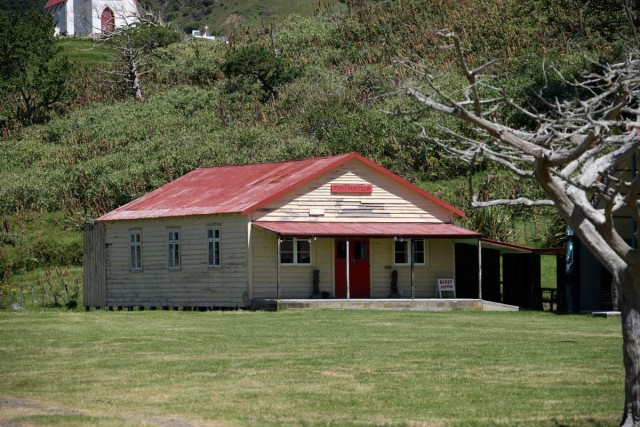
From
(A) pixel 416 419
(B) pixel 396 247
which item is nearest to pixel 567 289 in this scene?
(B) pixel 396 247

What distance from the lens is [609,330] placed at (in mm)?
26562

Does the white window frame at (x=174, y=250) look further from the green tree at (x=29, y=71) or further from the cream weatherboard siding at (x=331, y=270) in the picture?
the green tree at (x=29, y=71)

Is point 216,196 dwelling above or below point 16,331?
above

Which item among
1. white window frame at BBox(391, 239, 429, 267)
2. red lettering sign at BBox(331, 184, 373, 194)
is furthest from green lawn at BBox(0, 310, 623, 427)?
white window frame at BBox(391, 239, 429, 267)

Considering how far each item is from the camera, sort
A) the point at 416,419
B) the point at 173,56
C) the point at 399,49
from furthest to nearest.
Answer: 1. the point at 173,56
2. the point at 399,49
3. the point at 416,419

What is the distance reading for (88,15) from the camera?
104 metres

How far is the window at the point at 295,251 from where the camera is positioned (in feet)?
122

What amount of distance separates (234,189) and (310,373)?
71.3ft

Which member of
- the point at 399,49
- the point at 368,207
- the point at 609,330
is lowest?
the point at 609,330

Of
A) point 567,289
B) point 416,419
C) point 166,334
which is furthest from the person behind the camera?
point 567,289

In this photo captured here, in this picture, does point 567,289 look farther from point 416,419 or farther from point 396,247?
point 416,419

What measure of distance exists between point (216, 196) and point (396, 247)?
5.92m

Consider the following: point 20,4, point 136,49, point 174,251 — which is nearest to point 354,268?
point 174,251

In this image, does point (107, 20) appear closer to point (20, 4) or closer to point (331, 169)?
point (20, 4)
